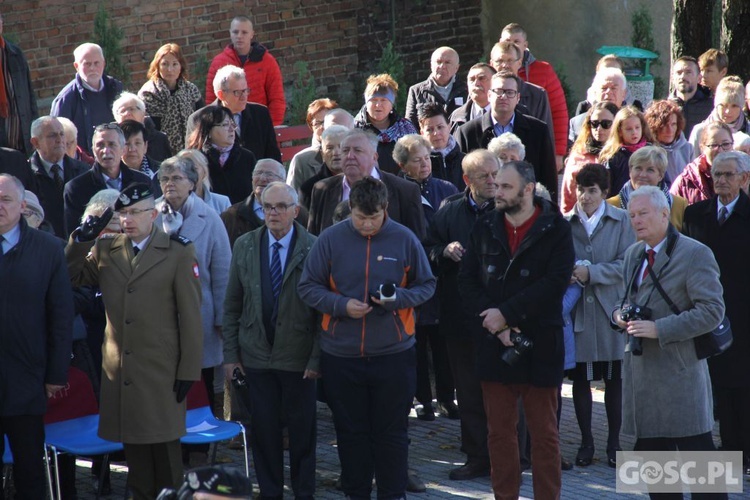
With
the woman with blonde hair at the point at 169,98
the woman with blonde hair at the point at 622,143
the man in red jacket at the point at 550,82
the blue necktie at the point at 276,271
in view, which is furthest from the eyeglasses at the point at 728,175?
the woman with blonde hair at the point at 169,98

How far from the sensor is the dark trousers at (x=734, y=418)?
7.85m

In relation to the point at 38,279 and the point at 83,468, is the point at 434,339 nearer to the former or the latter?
the point at 83,468

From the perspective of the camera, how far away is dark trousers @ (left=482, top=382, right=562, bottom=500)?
6758 mm

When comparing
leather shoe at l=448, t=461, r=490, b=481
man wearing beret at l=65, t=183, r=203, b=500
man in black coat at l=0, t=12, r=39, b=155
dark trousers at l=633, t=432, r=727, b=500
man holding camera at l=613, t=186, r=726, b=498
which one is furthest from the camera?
man in black coat at l=0, t=12, r=39, b=155

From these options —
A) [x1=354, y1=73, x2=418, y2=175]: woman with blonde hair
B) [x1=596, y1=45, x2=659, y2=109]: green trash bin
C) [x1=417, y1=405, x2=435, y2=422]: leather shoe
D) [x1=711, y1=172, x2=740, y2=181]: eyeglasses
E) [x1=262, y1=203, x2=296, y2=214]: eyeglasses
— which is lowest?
[x1=417, y1=405, x2=435, y2=422]: leather shoe

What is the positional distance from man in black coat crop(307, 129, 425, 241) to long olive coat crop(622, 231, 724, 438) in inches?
74.6

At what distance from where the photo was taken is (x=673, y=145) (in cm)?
974

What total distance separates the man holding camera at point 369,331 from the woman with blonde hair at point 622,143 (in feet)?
9.19

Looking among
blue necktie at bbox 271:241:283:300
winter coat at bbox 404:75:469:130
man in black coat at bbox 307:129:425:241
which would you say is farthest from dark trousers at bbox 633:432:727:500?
winter coat at bbox 404:75:469:130

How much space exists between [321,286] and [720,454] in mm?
2568

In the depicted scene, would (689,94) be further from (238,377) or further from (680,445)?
(238,377)

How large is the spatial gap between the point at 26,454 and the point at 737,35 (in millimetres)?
9234

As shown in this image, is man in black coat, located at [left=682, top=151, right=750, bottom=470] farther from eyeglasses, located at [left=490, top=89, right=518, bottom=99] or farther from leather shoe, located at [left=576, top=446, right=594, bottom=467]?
eyeglasses, located at [left=490, top=89, right=518, bottom=99]

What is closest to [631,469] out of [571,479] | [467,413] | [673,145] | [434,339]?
[571,479]
